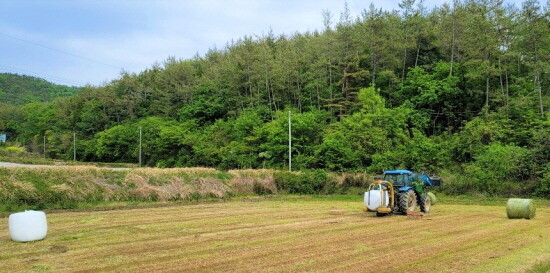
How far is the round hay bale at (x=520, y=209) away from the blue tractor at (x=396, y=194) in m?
3.52

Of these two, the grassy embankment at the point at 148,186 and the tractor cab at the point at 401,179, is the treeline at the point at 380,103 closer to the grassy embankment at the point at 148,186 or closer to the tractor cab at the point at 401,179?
the grassy embankment at the point at 148,186

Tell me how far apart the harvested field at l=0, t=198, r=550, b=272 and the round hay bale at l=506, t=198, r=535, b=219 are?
0.39 m

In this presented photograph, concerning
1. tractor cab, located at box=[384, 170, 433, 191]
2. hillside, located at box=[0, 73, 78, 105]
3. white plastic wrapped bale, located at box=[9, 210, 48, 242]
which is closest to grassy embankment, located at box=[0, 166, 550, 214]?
white plastic wrapped bale, located at box=[9, 210, 48, 242]

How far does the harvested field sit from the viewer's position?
9875 mm

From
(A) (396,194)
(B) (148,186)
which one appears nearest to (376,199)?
(A) (396,194)

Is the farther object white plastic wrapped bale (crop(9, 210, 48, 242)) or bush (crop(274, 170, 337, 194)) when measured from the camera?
bush (crop(274, 170, 337, 194))

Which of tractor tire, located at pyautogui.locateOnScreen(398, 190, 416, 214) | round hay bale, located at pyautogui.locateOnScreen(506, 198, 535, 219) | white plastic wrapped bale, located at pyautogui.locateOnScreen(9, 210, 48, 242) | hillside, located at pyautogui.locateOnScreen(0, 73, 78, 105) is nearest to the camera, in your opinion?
white plastic wrapped bale, located at pyautogui.locateOnScreen(9, 210, 48, 242)

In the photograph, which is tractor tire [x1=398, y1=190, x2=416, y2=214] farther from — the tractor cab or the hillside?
the hillside

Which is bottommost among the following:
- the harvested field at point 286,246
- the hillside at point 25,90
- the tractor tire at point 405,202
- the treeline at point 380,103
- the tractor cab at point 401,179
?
the harvested field at point 286,246

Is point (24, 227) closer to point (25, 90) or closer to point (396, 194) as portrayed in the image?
point (396, 194)

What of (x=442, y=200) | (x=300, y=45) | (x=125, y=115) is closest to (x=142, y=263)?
(x=442, y=200)

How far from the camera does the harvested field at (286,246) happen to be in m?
9.88

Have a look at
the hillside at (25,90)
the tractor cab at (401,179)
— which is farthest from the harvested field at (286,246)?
the hillside at (25,90)

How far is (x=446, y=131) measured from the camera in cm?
5053
